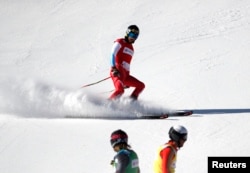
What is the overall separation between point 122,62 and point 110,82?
2.15 metres

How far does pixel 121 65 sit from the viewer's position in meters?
10.1

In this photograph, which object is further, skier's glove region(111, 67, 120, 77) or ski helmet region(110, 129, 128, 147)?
skier's glove region(111, 67, 120, 77)

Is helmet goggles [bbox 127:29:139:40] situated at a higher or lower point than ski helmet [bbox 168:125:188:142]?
higher

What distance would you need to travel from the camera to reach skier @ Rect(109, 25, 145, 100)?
9.98 metres

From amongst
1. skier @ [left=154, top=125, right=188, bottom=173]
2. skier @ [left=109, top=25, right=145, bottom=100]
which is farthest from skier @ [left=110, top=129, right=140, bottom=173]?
skier @ [left=109, top=25, right=145, bottom=100]

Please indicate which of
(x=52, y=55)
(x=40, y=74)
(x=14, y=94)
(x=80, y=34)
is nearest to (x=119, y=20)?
(x=80, y=34)

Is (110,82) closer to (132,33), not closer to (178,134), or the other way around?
(132,33)

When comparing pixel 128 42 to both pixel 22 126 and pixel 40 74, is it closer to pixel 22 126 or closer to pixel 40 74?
pixel 22 126

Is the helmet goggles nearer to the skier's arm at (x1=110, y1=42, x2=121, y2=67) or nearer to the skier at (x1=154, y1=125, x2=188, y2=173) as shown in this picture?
the skier's arm at (x1=110, y1=42, x2=121, y2=67)

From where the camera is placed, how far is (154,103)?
10477 millimetres

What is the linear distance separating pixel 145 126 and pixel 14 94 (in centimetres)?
320

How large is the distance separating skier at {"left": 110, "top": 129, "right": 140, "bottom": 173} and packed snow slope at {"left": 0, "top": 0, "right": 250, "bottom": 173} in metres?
2.11

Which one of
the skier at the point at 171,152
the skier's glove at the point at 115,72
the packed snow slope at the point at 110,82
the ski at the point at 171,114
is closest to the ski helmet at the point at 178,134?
the skier at the point at 171,152

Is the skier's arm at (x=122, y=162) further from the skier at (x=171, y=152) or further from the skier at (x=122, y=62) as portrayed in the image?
the skier at (x=122, y=62)
